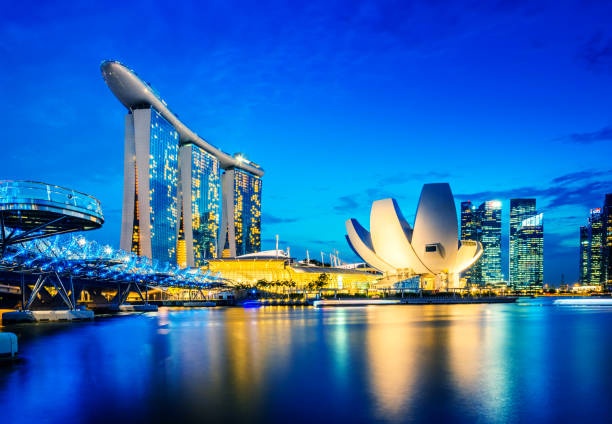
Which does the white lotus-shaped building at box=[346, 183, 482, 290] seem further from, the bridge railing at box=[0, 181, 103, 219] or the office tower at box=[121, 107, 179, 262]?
the bridge railing at box=[0, 181, 103, 219]

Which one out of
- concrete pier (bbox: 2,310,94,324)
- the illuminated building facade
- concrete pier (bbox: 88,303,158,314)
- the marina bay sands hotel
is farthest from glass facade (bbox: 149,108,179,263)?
concrete pier (bbox: 2,310,94,324)

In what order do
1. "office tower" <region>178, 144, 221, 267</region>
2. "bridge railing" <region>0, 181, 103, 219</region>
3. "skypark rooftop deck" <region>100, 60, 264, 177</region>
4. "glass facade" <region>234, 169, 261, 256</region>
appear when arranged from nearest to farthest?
"bridge railing" <region>0, 181, 103, 219</region> < "skypark rooftop deck" <region>100, 60, 264, 177</region> < "office tower" <region>178, 144, 221, 267</region> < "glass facade" <region>234, 169, 261, 256</region>

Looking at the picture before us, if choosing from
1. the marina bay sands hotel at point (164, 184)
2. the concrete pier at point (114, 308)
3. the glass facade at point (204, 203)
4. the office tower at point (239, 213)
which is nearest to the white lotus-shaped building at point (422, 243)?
the marina bay sands hotel at point (164, 184)

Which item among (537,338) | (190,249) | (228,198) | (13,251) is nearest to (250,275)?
(190,249)

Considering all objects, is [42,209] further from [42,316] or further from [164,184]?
[164,184]

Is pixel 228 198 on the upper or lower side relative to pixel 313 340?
upper

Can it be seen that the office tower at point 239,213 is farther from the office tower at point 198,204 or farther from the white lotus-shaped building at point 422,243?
the white lotus-shaped building at point 422,243

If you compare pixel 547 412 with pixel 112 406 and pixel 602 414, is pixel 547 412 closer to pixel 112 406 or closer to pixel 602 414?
pixel 602 414
